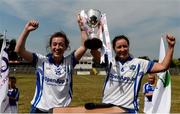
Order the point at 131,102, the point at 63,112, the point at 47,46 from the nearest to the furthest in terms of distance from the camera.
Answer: the point at 63,112, the point at 131,102, the point at 47,46

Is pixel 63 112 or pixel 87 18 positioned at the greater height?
pixel 87 18

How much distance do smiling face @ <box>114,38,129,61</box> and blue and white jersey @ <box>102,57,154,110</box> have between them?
0.24 feet

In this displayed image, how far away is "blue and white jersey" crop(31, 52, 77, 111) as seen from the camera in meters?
5.81

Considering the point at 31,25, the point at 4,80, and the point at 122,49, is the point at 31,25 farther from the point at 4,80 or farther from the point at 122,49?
the point at 4,80

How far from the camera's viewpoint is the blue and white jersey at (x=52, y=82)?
581 centimetres

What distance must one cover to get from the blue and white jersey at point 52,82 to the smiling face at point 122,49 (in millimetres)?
627

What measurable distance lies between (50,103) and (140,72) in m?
1.21

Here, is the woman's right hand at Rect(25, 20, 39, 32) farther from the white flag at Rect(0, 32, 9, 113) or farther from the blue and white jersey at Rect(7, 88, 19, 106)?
the blue and white jersey at Rect(7, 88, 19, 106)

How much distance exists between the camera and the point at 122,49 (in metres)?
5.87

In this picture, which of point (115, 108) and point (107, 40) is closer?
point (115, 108)

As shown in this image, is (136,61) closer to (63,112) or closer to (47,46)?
(47,46)

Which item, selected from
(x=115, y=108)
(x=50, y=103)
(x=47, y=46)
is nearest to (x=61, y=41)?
(x=47, y=46)

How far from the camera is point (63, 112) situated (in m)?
4.42

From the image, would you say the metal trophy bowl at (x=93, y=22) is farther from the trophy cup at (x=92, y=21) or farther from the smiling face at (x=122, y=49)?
the smiling face at (x=122, y=49)
